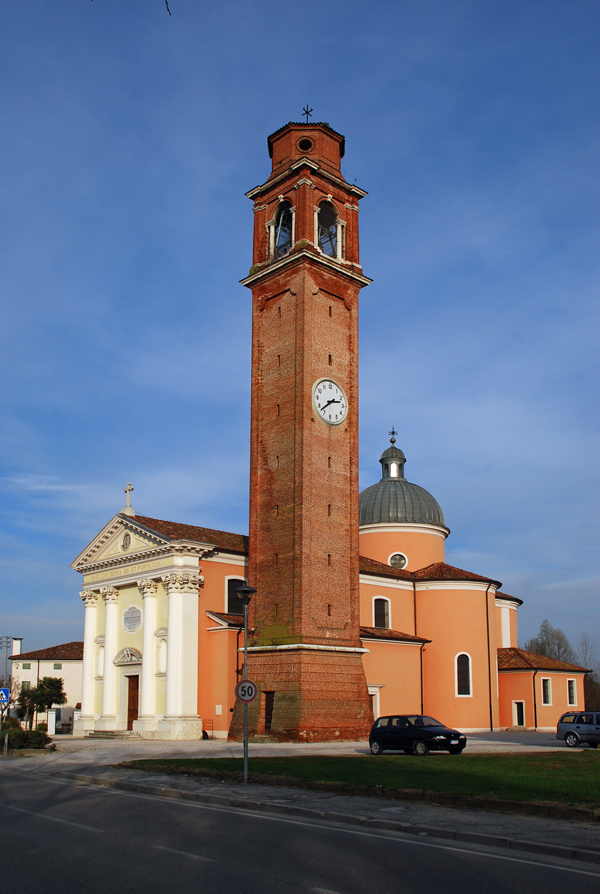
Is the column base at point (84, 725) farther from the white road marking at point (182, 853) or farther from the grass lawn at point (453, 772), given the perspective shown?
the white road marking at point (182, 853)

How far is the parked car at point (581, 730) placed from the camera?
30.5 metres

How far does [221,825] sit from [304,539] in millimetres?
21832

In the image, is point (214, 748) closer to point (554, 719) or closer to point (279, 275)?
point (279, 275)

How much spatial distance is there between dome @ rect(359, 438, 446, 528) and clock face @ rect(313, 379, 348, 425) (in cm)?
1755

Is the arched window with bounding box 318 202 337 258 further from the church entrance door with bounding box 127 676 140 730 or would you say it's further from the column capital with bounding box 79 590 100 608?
the church entrance door with bounding box 127 676 140 730

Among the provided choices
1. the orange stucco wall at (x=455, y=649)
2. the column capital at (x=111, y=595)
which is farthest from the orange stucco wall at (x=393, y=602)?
the column capital at (x=111, y=595)

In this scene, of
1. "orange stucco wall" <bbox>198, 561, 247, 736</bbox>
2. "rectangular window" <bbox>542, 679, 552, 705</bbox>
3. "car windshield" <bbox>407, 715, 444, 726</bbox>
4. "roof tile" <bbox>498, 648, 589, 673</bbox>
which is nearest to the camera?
"car windshield" <bbox>407, 715, 444, 726</bbox>

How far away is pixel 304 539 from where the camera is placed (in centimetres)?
3316

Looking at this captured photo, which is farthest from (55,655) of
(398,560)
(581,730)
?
(581,730)

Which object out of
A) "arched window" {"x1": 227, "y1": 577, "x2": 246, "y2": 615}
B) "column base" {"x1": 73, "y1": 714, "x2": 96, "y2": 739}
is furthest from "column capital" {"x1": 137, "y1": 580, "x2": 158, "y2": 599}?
"column base" {"x1": 73, "y1": 714, "x2": 96, "y2": 739}

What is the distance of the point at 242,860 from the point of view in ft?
29.0

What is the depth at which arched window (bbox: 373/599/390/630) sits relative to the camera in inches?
1754

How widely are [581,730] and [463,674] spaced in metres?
13.9

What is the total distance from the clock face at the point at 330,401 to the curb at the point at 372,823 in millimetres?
20597
